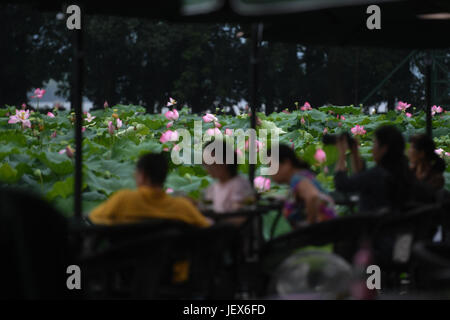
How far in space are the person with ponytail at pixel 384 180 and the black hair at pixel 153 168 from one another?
→ 123 cm

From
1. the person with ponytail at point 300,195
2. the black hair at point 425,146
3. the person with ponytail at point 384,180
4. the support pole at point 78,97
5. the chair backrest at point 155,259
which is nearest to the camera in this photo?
the chair backrest at point 155,259

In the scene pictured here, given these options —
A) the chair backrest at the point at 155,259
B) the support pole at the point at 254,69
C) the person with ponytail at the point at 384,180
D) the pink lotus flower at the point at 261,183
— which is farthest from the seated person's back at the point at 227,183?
the pink lotus flower at the point at 261,183

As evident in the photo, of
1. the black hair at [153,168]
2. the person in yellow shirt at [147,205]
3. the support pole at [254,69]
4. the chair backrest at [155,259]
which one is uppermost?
the support pole at [254,69]

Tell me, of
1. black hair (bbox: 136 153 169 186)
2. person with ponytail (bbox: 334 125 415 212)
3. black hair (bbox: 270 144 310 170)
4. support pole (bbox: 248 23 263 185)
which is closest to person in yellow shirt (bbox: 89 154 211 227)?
black hair (bbox: 136 153 169 186)

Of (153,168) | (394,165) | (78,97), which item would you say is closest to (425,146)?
(394,165)

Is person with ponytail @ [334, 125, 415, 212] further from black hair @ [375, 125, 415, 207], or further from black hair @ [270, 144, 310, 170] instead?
black hair @ [270, 144, 310, 170]

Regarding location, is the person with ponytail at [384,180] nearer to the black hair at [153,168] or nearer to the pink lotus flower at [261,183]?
the black hair at [153,168]

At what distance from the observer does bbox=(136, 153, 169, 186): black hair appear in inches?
140

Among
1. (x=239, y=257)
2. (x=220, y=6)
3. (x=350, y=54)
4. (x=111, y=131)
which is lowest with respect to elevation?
(x=239, y=257)

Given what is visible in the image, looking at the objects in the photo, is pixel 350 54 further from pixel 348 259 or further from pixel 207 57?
pixel 348 259

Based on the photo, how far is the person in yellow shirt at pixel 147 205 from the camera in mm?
3488

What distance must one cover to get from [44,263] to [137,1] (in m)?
1.71

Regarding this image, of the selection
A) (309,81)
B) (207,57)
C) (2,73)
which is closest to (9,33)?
(2,73)

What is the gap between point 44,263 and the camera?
2.57 m
